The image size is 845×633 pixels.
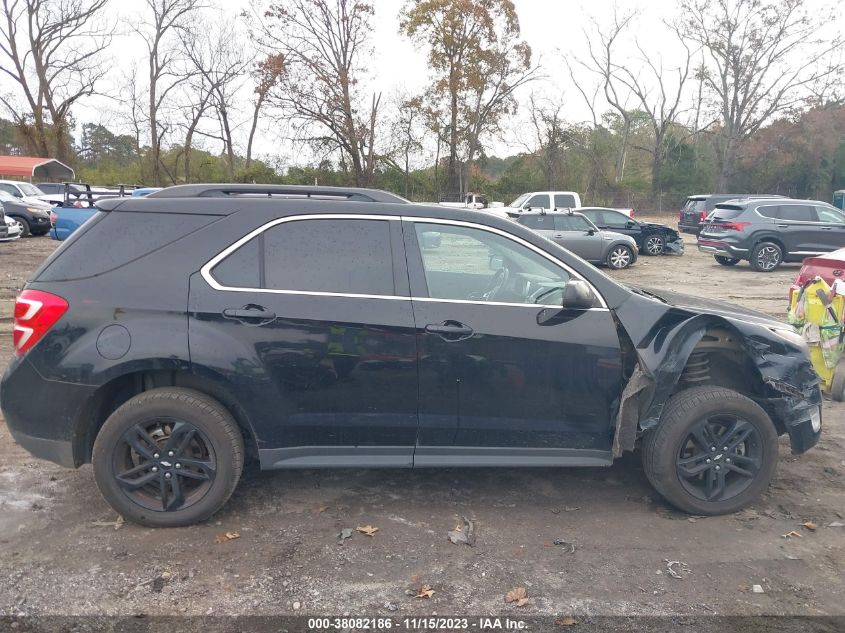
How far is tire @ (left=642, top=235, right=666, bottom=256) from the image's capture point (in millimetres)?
19438

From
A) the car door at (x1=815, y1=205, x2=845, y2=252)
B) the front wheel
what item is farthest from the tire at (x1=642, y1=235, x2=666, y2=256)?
the car door at (x1=815, y1=205, x2=845, y2=252)

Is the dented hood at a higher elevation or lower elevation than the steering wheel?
lower

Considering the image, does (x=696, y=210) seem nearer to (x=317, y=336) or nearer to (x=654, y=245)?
(x=654, y=245)

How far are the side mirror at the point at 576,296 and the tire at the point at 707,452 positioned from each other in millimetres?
847

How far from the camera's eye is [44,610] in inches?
112

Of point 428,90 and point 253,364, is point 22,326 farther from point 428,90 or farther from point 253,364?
point 428,90

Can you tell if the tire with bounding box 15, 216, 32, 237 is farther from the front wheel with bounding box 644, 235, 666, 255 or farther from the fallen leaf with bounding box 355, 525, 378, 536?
the fallen leaf with bounding box 355, 525, 378, 536

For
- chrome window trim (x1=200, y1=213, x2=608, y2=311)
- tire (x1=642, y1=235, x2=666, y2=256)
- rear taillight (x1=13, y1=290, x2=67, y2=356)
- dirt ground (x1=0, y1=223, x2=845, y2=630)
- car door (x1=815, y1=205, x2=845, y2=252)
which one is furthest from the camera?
tire (x1=642, y1=235, x2=666, y2=256)

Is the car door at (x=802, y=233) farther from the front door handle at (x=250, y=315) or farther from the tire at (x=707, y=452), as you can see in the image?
the front door handle at (x=250, y=315)

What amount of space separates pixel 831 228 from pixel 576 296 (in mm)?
16170

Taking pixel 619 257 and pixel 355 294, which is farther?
pixel 619 257

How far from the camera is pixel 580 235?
16469 millimetres

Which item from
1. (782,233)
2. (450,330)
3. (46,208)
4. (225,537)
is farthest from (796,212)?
(46,208)

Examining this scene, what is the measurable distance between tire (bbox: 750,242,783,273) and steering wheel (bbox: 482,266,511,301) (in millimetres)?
15018
